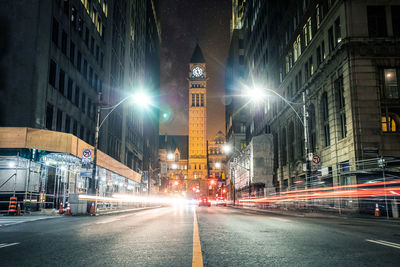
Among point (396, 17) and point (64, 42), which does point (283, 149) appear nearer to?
point (396, 17)

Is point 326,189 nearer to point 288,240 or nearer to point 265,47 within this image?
point 288,240

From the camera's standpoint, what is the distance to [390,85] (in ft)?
101

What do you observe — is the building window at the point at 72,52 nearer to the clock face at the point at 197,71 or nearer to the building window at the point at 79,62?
the building window at the point at 79,62

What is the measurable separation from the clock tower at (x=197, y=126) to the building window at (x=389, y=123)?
128m

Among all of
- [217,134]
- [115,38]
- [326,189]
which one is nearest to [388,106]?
[326,189]

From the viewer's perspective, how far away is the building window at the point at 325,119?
3744 centimetres

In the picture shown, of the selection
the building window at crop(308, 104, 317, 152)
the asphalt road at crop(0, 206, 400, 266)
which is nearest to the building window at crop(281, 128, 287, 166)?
the building window at crop(308, 104, 317, 152)

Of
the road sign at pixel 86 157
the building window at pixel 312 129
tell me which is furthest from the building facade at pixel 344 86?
the road sign at pixel 86 157

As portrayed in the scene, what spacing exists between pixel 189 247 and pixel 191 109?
503 feet

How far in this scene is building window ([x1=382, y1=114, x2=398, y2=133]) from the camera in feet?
99.1

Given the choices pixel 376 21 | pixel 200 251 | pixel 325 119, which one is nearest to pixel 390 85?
pixel 376 21

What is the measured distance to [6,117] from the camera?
88.4 ft

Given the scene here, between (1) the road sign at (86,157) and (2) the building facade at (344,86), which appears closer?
(1) the road sign at (86,157)

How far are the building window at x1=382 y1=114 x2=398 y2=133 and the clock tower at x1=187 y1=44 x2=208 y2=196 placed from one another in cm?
12826
